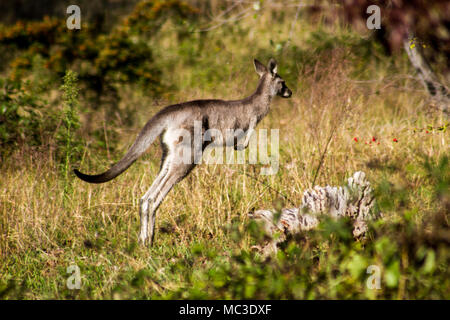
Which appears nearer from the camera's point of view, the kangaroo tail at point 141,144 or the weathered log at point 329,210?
the weathered log at point 329,210

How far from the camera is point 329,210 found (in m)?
3.89

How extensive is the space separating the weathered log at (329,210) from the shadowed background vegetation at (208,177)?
0.13 meters

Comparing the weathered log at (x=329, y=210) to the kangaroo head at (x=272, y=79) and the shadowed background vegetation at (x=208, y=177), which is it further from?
the kangaroo head at (x=272, y=79)

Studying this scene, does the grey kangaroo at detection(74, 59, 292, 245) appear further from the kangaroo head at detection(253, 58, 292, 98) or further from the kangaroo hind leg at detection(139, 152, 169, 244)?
the kangaroo head at detection(253, 58, 292, 98)

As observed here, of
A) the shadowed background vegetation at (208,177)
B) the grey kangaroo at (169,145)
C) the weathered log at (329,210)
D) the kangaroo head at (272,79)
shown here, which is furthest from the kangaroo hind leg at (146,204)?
the kangaroo head at (272,79)

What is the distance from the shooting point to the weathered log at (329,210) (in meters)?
3.83

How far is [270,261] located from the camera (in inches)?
122

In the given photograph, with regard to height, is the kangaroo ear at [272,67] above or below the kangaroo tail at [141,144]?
above

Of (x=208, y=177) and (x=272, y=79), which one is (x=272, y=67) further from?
(x=208, y=177)

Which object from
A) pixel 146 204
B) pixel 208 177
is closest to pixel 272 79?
pixel 208 177

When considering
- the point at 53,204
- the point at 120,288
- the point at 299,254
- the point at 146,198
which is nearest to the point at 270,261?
the point at 299,254

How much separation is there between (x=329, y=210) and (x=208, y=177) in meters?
1.52

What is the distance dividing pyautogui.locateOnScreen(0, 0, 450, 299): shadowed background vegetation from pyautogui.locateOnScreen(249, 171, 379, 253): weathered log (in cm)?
13

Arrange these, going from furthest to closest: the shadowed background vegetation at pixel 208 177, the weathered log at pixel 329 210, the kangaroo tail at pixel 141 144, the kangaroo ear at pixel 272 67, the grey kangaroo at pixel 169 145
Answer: the kangaroo ear at pixel 272 67
the grey kangaroo at pixel 169 145
the kangaroo tail at pixel 141 144
the weathered log at pixel 329 210
the shadowed background vegetation at pixel 208 177
